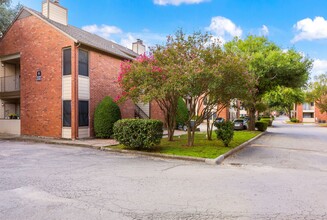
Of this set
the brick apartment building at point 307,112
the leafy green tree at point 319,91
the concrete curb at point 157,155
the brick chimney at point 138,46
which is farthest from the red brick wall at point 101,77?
the brick apartment building at point 307,112

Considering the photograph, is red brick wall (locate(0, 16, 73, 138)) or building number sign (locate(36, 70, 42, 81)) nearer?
red brick wall (locate(0, 16, 73, 138))

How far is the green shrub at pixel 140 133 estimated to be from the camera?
422 inches

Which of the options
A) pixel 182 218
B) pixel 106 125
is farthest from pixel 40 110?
pixel 182 218

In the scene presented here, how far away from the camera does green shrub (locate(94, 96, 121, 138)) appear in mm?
15992

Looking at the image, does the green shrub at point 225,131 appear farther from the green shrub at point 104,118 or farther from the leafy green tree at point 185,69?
the green shrub at point 104,118

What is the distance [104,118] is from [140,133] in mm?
5908

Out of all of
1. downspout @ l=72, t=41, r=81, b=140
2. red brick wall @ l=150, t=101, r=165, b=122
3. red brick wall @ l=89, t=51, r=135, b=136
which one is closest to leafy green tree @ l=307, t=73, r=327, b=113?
red brick wall @ l=150, t=101, r=165, b=122

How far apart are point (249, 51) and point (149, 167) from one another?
19845 mm

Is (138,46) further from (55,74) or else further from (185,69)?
(185,69)

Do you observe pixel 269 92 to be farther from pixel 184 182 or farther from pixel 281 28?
pixel 184 182

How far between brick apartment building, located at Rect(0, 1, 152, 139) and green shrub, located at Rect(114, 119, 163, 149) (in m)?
5.46

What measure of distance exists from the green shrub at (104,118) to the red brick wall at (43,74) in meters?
2.25

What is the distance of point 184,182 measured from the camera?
6.26 m

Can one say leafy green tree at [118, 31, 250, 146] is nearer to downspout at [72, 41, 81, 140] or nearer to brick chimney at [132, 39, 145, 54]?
downspout at [72, 41, 81, 140]
